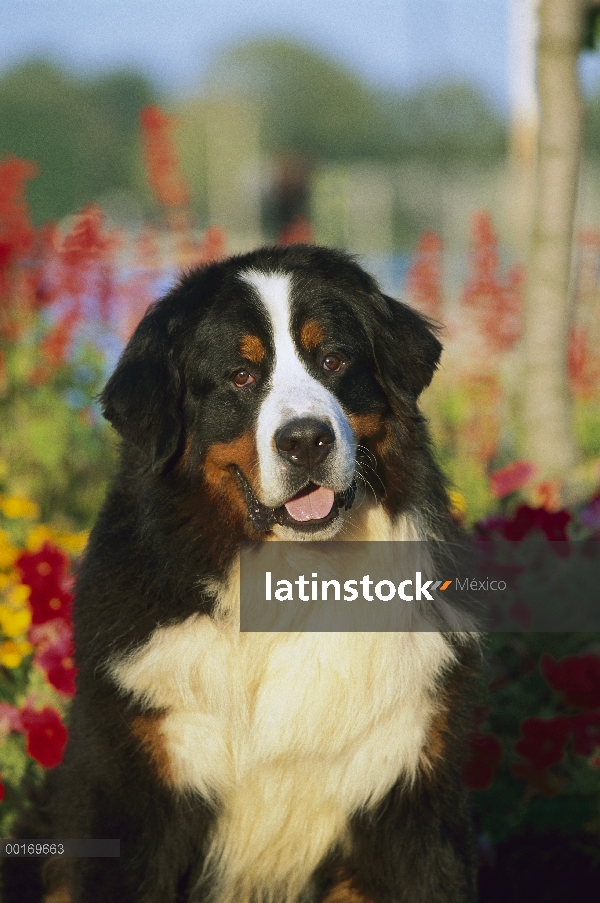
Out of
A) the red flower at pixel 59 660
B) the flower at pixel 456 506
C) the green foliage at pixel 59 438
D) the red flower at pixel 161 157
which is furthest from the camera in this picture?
the red flower at pixel 161 157

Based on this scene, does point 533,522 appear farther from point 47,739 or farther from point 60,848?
point 60,848

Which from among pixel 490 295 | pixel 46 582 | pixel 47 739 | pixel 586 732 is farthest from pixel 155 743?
pixel 490 295

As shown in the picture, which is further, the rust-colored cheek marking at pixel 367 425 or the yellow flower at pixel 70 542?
the yellow flower at pixel 70 542

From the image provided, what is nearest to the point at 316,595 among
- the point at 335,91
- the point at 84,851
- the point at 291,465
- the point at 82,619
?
the point at 291,465

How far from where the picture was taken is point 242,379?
2.63 m

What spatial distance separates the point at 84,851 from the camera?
2500mm

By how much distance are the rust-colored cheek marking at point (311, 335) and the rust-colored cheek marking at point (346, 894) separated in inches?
54.9

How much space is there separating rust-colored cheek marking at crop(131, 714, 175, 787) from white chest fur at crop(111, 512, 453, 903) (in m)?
0.01

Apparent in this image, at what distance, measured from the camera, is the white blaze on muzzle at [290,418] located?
242 centimetres

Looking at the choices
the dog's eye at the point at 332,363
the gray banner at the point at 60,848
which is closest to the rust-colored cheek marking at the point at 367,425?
the dog's eye at the point at 332,363

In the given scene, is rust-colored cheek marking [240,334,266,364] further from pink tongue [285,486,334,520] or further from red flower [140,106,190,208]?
red flower [140,106,190,208]

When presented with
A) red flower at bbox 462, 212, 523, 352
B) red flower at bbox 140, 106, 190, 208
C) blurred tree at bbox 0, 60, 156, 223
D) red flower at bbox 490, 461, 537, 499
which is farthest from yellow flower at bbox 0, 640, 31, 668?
blurred tree at bbox 0, 60, 156, 223

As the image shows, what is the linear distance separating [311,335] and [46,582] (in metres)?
1.31

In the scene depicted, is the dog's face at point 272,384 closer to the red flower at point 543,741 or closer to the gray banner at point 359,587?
the gray banner at point 359,587
